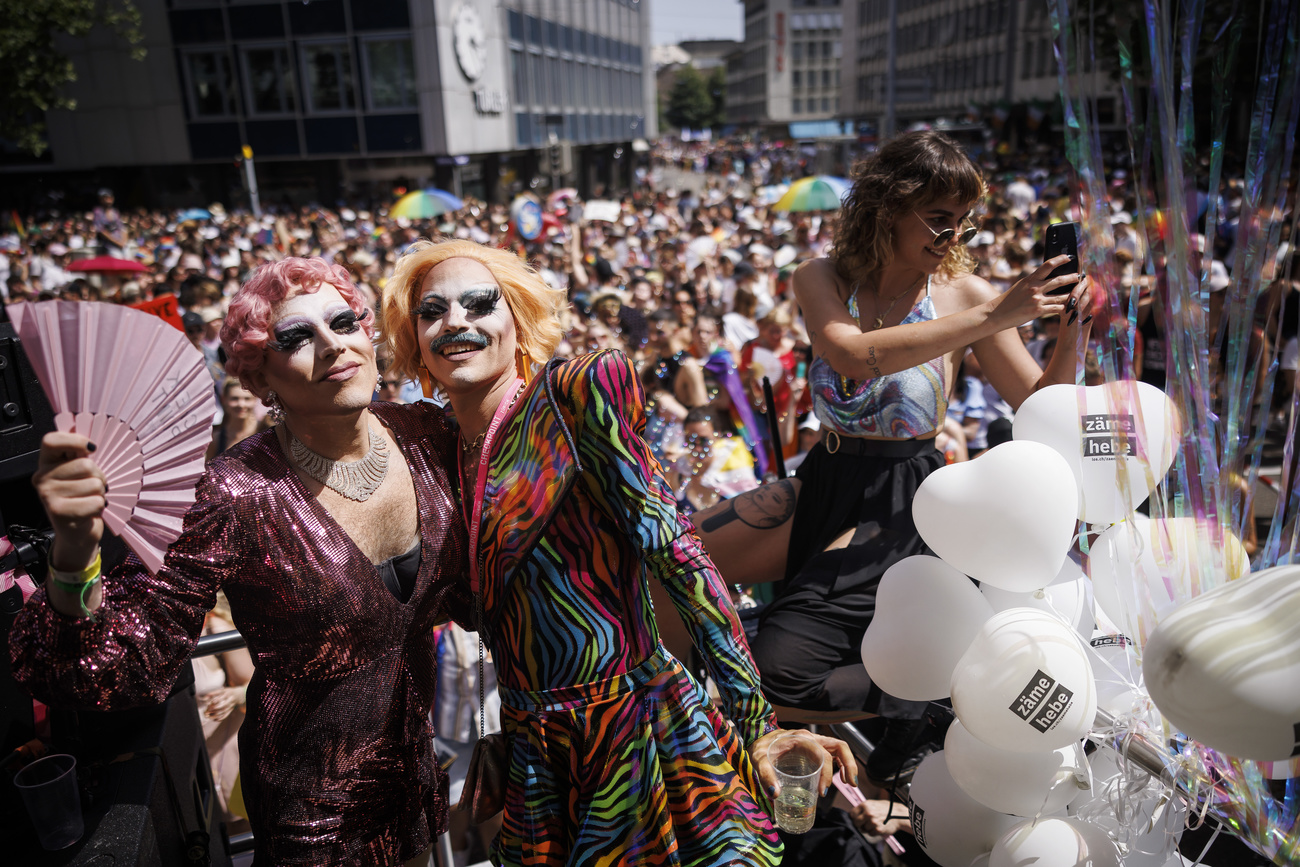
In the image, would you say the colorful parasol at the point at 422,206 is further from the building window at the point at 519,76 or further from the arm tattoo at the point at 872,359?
the building window at the point at 519,76

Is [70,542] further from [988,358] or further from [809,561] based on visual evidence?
[988,358]

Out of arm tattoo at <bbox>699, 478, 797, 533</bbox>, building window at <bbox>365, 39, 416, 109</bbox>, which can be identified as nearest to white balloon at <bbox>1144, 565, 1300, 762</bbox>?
arm tattoo at <bbox>699, 478, 797, 533</bbox>

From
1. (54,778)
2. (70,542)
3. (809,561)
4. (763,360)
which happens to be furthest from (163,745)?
(763,360)

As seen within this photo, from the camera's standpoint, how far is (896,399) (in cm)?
225

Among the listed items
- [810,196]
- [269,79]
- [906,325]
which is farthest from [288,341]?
[269,79]

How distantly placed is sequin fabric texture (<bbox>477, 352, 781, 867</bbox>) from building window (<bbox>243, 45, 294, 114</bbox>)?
97.1 ft

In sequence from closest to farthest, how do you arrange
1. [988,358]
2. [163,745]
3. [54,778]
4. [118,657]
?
[118,657] < [54,778] < [163,745] < [988,358]

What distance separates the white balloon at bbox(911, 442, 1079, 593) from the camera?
5.52ft

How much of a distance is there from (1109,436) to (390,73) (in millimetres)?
28787

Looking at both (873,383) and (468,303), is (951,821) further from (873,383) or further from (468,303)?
(468,303)

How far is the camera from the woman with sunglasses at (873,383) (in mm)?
2129

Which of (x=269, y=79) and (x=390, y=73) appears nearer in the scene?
(x=390, y=73)

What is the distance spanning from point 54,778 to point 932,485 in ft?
5.85

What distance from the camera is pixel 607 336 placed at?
21.2 feet
